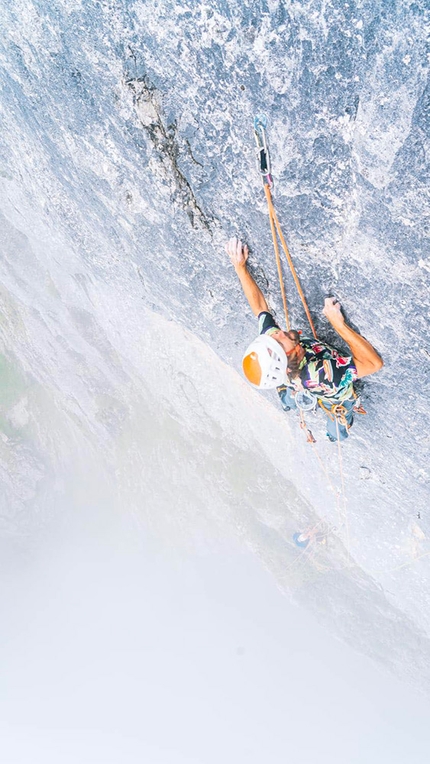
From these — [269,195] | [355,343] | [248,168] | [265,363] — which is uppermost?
[248,168]

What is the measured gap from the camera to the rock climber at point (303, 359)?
3639 mm

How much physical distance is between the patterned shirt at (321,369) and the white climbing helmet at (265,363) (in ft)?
0.74

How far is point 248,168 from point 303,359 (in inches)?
60.0

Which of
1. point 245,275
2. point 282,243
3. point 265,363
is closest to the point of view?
point 265,363

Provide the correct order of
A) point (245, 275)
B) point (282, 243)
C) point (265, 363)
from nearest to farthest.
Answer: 1. point (265, 363)
2. point (282, 243)
3. point (245, 275)

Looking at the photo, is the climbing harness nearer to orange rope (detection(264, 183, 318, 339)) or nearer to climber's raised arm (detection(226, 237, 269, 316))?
orange rope (detection(264, 183, 318, 339))

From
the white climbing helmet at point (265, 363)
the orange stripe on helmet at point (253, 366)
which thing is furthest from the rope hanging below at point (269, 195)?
the orange stripe on helmet at point (253, 366)

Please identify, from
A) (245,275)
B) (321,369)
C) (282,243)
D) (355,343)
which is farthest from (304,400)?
(282,243)

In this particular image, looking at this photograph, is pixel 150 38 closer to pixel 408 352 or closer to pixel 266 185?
pixel 266 185

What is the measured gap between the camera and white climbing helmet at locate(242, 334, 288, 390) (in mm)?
3596

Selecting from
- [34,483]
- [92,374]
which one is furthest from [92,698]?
[92,374]

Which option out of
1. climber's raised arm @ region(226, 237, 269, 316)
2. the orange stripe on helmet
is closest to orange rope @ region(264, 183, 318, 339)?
climber's raised arm @ region(226, 237, 269, 316)

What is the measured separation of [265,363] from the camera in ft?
11.8

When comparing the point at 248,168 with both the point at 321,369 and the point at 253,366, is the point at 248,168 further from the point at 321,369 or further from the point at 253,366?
the point at 321,369
